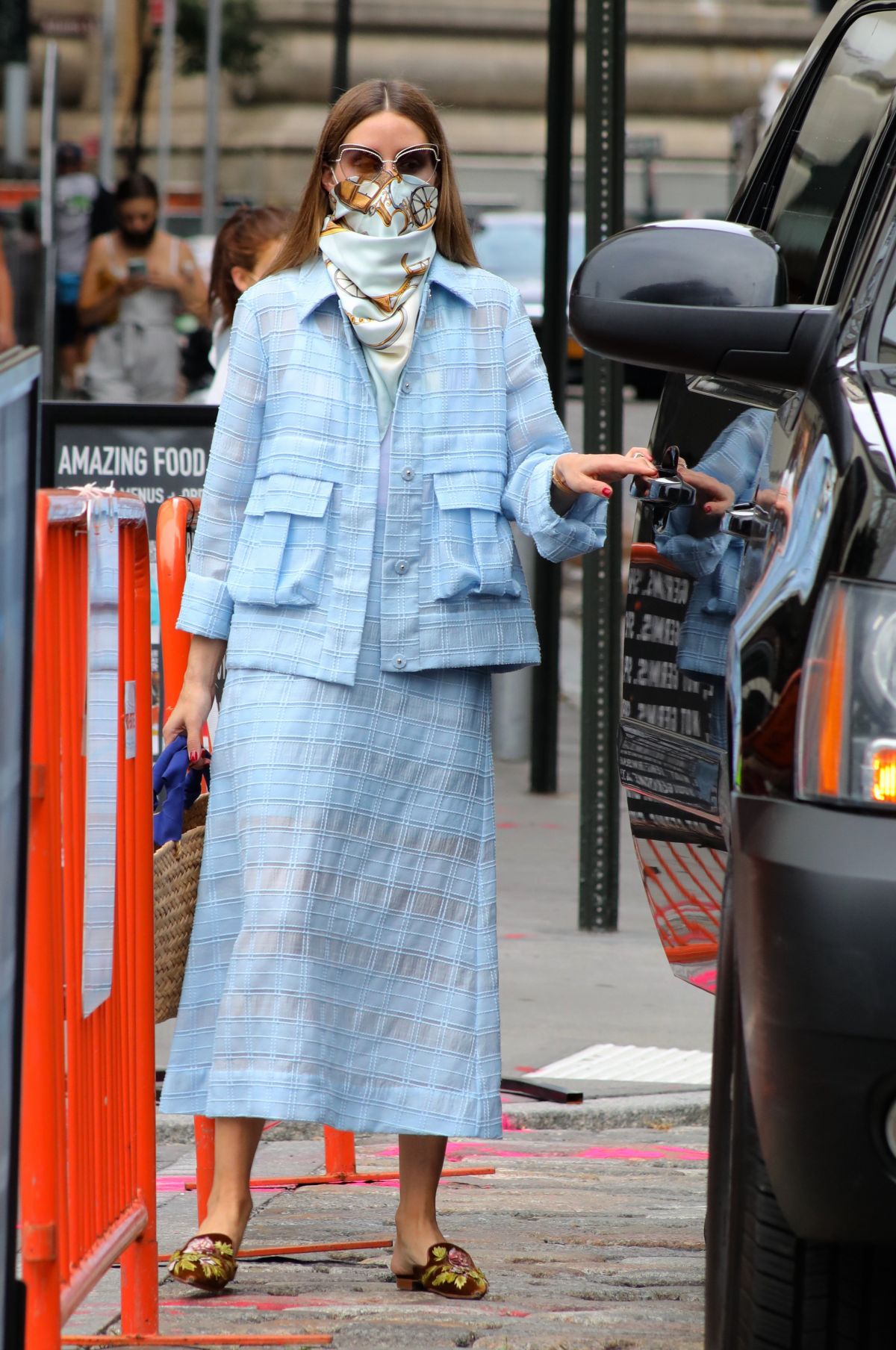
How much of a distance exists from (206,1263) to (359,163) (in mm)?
1856

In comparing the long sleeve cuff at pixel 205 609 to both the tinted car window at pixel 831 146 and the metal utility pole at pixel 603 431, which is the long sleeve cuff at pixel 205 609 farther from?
the metal utility pole at pixel 603 431

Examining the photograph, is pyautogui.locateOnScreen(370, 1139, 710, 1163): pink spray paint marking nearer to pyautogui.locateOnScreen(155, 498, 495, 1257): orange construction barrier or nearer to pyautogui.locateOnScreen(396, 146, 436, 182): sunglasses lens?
pyautogui.locateOnScreen(155, 498, 495, 1257): orange construction barrier

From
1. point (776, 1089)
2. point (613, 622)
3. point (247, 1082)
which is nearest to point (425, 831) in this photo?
point (247, 1082)

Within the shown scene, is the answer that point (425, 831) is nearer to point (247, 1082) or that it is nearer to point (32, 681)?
point (247, 1082)

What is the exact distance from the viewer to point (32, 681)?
266cm

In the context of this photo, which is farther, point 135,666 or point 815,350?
point 135,666

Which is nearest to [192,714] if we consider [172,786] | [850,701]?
[172,786]

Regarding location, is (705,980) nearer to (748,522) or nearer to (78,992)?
(748,522)

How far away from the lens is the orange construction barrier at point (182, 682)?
4.16 m

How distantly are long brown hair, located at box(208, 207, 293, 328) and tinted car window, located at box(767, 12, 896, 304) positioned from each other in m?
2.25

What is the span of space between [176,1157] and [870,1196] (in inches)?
113

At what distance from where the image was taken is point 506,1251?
4.15 metres

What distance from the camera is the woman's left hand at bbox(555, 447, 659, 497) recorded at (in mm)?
3557

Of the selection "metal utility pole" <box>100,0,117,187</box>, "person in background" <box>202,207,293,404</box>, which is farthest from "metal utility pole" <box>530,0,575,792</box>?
"metal utility pole" <box>100,0,117,187</box>
